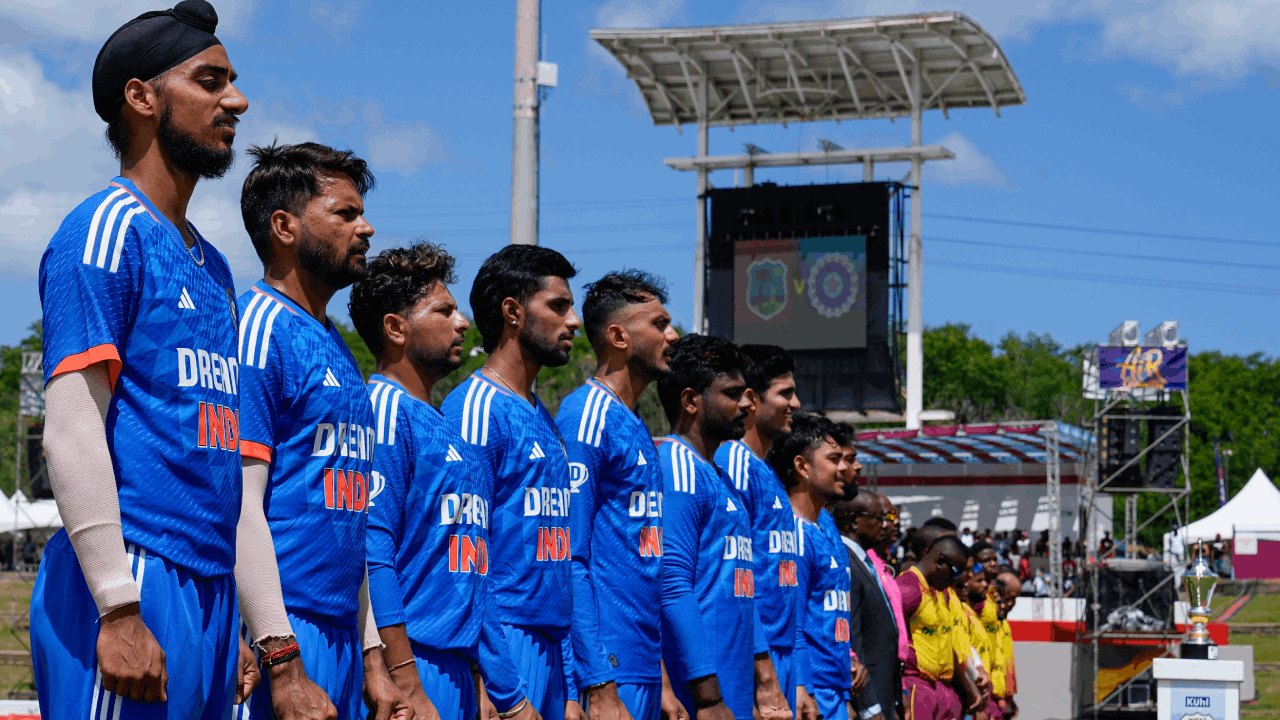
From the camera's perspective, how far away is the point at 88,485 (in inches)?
90.7

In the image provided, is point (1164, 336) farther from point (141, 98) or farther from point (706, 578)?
point (141, 98)

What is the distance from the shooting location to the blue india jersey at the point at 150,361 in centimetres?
241

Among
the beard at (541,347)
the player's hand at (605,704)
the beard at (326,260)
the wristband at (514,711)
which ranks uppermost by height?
the beard at (326,260)

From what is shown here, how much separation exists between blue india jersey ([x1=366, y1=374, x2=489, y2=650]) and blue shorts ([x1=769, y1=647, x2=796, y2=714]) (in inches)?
92.2

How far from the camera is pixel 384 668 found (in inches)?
127

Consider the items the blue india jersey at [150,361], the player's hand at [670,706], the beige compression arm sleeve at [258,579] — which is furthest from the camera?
the player's hand at [670,706]

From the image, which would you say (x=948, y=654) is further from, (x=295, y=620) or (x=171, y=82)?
(x=171, y=82)

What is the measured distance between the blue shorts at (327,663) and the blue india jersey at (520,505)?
0.87 m

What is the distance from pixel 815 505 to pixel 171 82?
4.75 metres

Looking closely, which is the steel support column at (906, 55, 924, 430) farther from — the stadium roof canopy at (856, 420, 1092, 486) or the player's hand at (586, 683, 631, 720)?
the player's hand at (586, 683, 631, 720)

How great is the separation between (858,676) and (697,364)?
2313 millimetres

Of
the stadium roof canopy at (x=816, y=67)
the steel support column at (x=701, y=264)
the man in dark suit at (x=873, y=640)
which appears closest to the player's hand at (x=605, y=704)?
the man in dark suit at (x=873, y=640)

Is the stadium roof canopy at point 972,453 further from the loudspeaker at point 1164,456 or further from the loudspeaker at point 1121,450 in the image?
the loudspeaker at point 1164,456

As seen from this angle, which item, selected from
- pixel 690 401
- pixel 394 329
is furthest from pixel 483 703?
pixel 690 401
